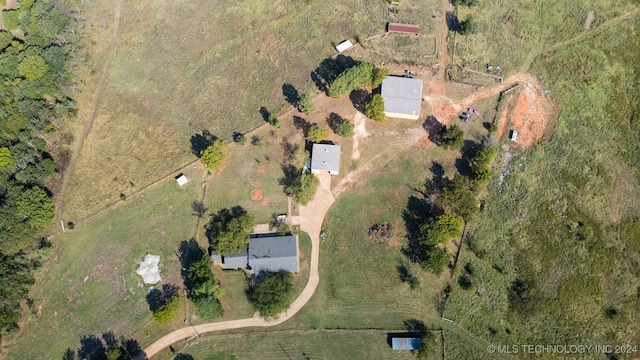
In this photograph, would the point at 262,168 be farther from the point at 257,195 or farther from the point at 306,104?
the point at 306,104

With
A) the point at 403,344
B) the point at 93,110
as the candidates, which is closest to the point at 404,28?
the point at 403,344

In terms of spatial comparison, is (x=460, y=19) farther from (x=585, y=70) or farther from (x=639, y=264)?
(x=639, y=264)

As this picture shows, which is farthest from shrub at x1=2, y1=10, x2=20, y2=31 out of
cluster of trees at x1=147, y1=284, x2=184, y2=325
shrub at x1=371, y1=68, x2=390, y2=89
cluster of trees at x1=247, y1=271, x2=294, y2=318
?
shrub at x1=371, y1=68, x2=390, y2=89

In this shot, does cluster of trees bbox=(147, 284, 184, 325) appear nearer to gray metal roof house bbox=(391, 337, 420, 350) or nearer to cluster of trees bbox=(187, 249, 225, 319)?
cluster of trees bbox=(187, 249, 225, 319)

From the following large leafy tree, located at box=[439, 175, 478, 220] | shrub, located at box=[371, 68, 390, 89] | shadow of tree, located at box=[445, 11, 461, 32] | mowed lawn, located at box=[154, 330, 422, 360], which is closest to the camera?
mowed lawn, located at box=[154, 330, 422, 360]

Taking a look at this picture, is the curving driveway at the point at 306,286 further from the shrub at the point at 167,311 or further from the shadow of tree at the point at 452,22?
the shadow of tree at the point at 452,22

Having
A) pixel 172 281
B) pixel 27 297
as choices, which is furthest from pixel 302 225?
pixel 27 297

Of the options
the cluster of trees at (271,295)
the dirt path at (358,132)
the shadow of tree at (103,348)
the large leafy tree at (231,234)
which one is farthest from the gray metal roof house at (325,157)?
the shadow of tree at (103,348)
